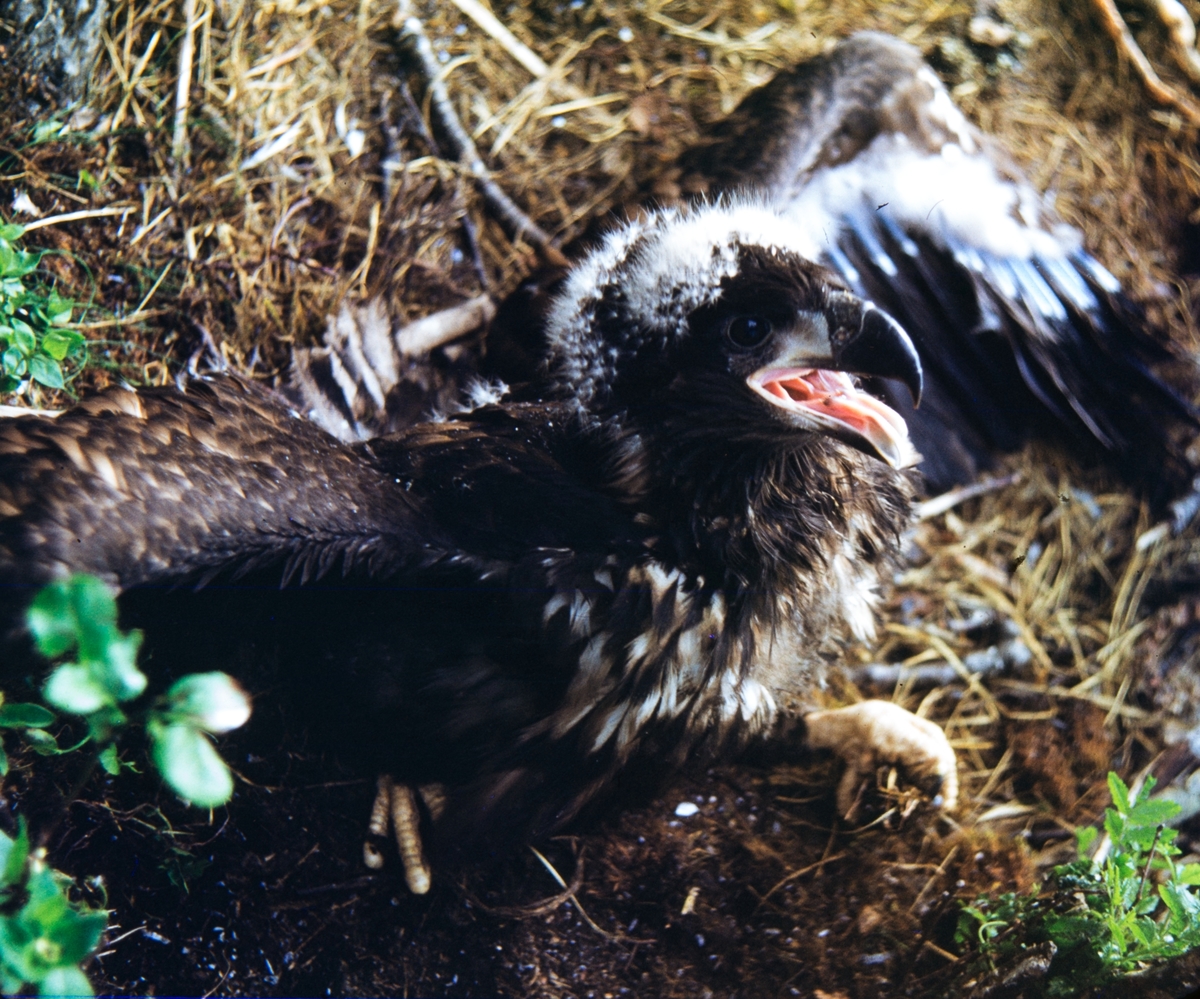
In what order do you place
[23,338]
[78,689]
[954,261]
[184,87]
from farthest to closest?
[954,261] < [184,87] < [23,338] < [78,689]

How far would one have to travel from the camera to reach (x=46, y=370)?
829mm

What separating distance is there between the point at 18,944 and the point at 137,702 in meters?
0.19

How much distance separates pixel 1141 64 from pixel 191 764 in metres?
1.38

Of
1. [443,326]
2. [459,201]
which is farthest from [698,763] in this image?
[459,201]

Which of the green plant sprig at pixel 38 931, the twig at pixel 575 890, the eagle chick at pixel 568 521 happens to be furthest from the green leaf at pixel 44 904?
the twig at pixel 575 890

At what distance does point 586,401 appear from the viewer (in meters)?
0.93

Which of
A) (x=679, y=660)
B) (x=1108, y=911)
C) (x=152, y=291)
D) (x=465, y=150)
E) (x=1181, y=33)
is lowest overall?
(x=1108, y=911)

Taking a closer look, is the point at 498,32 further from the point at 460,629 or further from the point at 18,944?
the point at 18,944

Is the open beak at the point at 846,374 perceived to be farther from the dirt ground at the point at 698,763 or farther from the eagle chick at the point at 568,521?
the dirt ground at the point at 698,763

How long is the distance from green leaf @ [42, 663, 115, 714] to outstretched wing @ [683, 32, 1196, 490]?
827 millimetres

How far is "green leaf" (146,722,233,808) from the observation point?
0.67 metres

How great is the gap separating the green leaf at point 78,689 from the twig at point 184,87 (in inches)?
20.8

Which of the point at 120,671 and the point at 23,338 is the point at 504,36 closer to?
the point at 23,338

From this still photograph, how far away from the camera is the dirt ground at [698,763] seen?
2.65 ft
